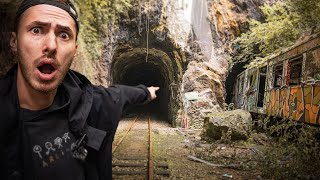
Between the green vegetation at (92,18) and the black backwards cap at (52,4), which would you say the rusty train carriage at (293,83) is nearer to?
the green vegetation at (92,18)

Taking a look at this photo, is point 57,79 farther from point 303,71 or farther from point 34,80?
point 303,71

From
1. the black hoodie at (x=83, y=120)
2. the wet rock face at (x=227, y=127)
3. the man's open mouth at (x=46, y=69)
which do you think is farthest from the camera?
the wet rock face at (x=227, y=127)

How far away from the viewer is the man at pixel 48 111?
1.39 metres

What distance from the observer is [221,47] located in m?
18.4

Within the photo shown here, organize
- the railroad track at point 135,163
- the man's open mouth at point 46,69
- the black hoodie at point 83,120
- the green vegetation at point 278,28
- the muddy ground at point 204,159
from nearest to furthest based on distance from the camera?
the black hoodie at point 83,120 < the man's open mouth at point 46,69 < the railroad track at point 135,163 < the muddy ground at point 204,159 < the green vegetation at point 278,28

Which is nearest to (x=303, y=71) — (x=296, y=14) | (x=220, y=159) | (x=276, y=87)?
(x=276, y=87)

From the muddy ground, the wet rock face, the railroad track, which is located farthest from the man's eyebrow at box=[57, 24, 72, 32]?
the wet rock face

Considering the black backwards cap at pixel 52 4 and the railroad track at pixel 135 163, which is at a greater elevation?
the black backwards cap at pixel 52 4

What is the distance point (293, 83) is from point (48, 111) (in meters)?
11.8

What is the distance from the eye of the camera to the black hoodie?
137cm

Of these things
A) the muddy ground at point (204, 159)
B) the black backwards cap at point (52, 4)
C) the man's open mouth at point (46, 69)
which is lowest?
the muddy ground at point (204, 159)

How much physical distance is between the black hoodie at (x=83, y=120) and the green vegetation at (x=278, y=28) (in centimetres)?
1234

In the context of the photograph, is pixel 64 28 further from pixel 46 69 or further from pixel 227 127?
pixel 227 127

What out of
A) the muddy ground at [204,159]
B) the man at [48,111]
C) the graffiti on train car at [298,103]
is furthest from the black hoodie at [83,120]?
the graffiti on train car at [298,103]
